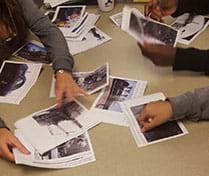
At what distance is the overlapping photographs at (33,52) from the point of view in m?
1.65

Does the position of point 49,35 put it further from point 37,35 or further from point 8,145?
point 8,145

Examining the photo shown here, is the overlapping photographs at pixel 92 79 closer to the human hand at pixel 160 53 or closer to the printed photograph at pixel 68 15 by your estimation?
the human hand at pixel 160 53

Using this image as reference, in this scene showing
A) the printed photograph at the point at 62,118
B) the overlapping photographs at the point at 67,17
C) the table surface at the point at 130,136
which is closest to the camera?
the table surface at the point at 130,136

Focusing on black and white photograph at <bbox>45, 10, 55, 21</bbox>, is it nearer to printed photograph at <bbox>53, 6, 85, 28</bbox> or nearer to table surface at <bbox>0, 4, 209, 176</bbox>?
printed photograph at <bbox>53, 6, 85, 28</bbox>

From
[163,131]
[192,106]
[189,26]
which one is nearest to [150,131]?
[163,131]

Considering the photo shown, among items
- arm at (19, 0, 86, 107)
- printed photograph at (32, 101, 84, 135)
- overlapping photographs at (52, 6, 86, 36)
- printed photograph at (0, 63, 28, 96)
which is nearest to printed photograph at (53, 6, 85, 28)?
overlapping photographs at (52, 6, 86, 36)

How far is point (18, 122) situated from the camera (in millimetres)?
1365

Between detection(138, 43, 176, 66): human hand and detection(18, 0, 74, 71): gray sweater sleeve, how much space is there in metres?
0.28

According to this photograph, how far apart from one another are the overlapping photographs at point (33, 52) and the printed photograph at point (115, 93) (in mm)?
307

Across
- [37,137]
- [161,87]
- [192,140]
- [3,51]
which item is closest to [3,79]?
[3,51]

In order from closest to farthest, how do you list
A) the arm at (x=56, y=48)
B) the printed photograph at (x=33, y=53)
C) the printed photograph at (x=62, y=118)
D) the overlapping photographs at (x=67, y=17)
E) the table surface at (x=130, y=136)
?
the table surface at (x=130, y=136)
the printed photograph at (x=62, y=118)
the arm at (x=56, y=48)
the printed photograph at (x=33, y=53)
the overlapping photographs at (x=67, y=17)

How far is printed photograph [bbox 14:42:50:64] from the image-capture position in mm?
1645

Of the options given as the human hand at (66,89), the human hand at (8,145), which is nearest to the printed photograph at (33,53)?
the human hand at (66,89)

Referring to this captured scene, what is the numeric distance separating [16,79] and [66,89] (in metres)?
0.24
